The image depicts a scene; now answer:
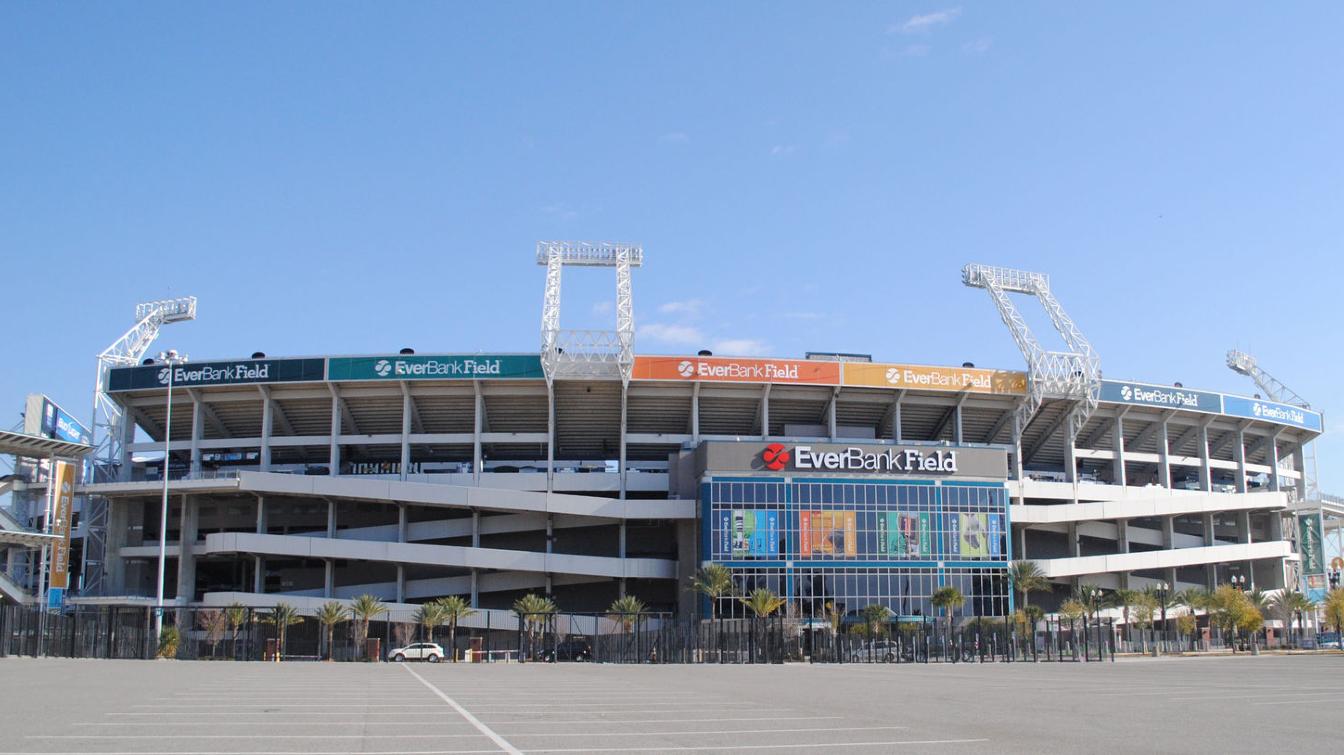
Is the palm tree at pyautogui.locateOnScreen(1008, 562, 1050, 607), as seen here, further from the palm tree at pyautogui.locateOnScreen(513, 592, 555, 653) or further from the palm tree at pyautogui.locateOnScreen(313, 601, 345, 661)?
the palm tree at pyautogui.locateOnScreen(313, 601, 345, 661)

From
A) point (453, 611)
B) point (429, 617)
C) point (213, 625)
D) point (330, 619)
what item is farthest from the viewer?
point (429, 617)

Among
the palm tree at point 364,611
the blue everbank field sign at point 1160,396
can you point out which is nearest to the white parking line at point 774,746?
the palm tree at point 364,611

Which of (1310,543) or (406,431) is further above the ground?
(406,431)

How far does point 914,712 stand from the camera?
2134 centimetres

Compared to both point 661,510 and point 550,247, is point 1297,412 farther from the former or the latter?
point 550,247

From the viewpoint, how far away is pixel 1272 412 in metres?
97.7

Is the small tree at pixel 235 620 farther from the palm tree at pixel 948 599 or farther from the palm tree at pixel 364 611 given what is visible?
the palm tree at pixel 948 599

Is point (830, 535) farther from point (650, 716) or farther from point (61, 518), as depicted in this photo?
point (650, 716)

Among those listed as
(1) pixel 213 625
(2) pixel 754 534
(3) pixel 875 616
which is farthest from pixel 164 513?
(3) pixel 875 616

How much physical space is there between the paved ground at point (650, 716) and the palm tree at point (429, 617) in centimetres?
3540

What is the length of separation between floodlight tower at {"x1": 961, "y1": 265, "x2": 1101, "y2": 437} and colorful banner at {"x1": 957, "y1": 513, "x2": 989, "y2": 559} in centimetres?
1035

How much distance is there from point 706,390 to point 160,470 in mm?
41030

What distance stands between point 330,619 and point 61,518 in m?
22.7

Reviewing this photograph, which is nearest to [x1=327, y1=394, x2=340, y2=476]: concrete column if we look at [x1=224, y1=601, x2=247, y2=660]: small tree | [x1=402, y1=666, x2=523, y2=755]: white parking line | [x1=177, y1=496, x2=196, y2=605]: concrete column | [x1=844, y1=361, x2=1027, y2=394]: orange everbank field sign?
[x1=177, y1=496, x2=196, y2=605]: concrete column
